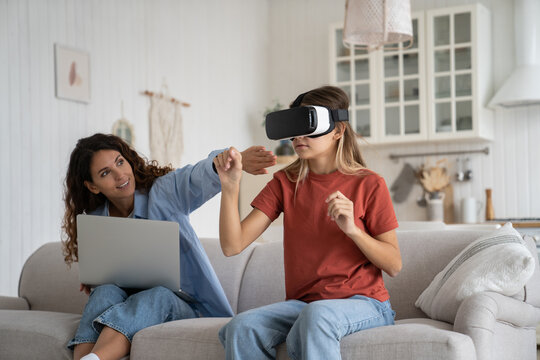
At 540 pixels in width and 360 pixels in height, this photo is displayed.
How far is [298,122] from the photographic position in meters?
1.73

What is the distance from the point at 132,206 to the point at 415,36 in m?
3.56

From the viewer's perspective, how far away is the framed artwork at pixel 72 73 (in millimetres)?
3691

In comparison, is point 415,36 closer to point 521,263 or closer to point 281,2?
point 281,2

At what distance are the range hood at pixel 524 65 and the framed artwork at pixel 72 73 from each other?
307 centimetres

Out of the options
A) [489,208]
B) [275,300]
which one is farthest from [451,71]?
[275,300]

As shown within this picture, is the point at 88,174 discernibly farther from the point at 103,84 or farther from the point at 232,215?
the point at 103,84

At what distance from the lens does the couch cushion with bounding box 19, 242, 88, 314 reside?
2666 mm

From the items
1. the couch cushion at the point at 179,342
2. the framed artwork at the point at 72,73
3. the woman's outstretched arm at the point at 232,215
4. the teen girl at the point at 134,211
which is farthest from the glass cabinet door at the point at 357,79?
the couch cushion at the point at 179,342

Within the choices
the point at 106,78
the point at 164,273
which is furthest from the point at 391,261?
the point at 106,78

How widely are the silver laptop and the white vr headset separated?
47 centimetres

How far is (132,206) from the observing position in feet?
7.63

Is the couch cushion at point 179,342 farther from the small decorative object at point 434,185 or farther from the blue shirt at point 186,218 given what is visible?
the small decorative object at point 434,185

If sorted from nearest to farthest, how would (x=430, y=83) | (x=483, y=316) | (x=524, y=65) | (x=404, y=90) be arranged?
(x=483, y=316) < (x=524, y=65) < (x=430, y=83) < (x=404, y=90)

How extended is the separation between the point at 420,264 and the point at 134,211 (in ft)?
3.35
